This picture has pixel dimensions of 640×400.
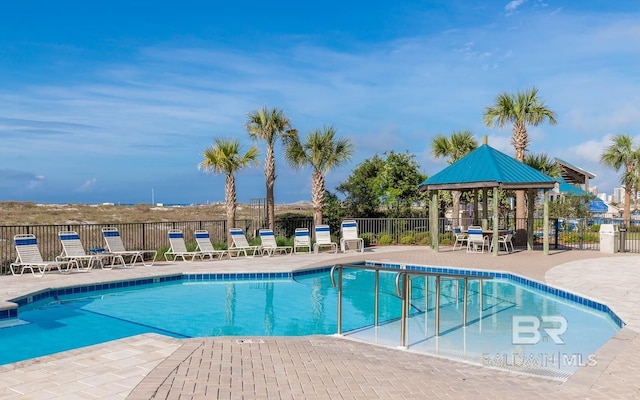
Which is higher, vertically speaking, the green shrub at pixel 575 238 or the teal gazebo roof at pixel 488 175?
the teal gazebo roof at pixel 488 175

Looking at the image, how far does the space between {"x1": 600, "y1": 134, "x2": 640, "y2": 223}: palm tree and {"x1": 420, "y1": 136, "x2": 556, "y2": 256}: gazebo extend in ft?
53.4

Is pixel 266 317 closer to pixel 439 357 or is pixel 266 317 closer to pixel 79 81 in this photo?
pixel 439 357

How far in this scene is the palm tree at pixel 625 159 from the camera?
3031 centimetres

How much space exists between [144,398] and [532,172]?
628 inches

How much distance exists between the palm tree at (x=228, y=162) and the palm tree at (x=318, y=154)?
2288 mm

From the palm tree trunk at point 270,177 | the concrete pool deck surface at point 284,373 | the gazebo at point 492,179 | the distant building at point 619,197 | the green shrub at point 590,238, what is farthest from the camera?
the distant building at point 619,197

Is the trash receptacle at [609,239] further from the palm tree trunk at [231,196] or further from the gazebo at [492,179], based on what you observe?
the palm tree trunk at [231,196]

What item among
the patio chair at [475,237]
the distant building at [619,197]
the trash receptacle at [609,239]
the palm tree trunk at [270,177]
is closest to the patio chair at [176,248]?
the palm tree trunk at [270,177]

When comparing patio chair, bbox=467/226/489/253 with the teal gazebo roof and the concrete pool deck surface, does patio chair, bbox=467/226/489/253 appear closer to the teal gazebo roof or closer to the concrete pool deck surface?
the teal gazebo roof

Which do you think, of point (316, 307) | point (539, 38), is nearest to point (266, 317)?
point (316, 307)

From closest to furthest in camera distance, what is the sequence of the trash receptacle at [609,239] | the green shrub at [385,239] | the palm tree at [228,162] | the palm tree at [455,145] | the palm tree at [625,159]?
the trash receptacle at [609,239], the palm tree at [228,162], the green shrub at [385,239], the palm tree at [455,145], the palm tree at [625,159]

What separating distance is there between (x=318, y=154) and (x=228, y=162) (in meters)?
3.77

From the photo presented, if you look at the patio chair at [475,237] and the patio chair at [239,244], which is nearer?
the patio chair at [239,244]

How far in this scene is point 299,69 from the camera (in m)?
22.9
